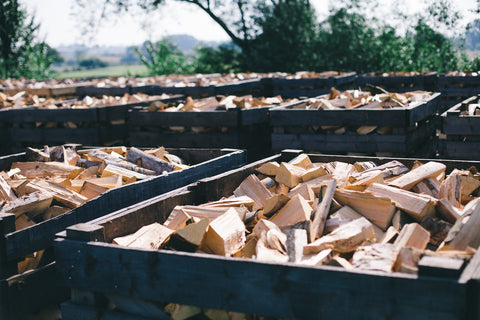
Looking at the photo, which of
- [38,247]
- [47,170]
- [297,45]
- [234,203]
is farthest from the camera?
[297,45]

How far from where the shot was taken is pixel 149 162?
14.9ft

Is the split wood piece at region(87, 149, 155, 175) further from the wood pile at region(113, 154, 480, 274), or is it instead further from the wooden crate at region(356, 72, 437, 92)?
the wooden crate at region(356, 72, 437, 92)

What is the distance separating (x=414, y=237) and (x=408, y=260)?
39 centimetres

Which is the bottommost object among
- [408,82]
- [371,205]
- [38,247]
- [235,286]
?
[38,247]

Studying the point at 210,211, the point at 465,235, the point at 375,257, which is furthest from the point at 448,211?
the point at 210,211

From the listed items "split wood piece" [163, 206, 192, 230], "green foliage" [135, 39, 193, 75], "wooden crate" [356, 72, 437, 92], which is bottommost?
"split wood piece" [163, 206, 192, 230]

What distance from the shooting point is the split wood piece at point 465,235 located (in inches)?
94.7

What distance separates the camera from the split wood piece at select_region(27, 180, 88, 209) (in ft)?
11.6

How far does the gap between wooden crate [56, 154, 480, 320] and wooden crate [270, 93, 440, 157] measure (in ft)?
11.1

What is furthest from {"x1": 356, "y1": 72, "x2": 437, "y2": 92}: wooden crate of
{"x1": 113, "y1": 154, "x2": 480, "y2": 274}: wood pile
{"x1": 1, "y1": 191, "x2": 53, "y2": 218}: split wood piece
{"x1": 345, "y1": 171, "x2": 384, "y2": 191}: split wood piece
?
{"x1": 1, "y1": 191, "x2": 53, "y2": 218}: split wood piece

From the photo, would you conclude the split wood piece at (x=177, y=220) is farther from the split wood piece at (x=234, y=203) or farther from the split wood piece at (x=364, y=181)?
the split wood piece at (x=364, y=181)

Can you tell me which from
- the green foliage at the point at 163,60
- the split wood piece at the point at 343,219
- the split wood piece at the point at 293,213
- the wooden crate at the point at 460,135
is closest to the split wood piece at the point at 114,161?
the split wood piece at the point at 293,213

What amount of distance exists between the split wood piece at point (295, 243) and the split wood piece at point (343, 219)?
174mm

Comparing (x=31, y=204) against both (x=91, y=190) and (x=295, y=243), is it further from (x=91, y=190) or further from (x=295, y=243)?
(x=295, y=243)
